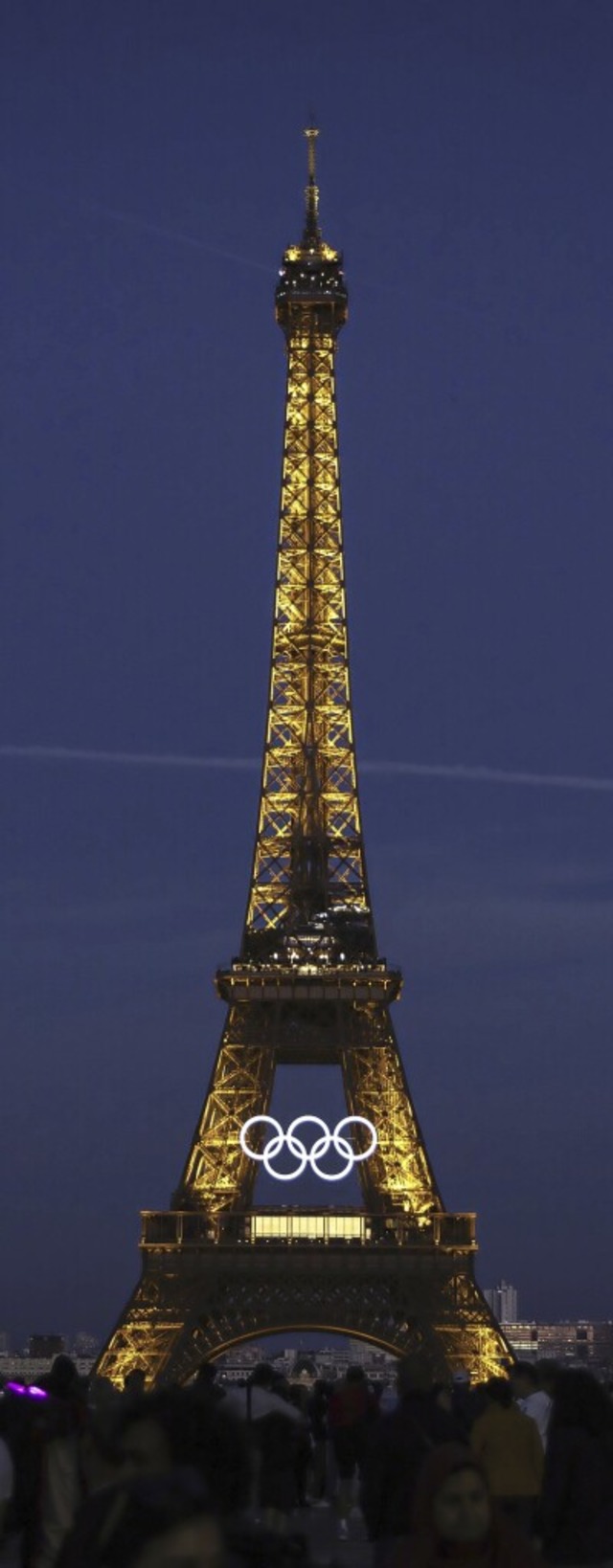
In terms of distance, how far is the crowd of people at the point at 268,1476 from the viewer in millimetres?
8031

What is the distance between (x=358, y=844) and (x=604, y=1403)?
61526 millimetres

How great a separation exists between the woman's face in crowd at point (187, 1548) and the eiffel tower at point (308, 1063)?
5969cm

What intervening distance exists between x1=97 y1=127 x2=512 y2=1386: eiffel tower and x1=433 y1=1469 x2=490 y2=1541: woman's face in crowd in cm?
5738

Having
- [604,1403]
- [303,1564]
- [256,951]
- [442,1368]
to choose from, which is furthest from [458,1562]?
[256,951]

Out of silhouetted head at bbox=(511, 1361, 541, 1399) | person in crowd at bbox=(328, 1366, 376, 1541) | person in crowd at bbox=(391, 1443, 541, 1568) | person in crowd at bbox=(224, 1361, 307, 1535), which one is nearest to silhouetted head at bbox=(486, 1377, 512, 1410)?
silhouetted head at bbox=(511, 1361, 541, 1399)

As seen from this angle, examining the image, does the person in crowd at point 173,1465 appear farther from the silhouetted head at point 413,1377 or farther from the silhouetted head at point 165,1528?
the silhouetted head at point 413,1377

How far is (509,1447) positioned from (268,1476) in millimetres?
5707

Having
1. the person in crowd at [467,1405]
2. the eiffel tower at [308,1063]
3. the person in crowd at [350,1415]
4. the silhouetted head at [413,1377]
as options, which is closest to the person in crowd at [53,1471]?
the silhouetted head at [413,1377]

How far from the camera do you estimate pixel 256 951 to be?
244ft

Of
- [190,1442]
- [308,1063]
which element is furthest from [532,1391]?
[308,1063]

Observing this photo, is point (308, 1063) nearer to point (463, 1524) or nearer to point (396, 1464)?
point (396, 1464)

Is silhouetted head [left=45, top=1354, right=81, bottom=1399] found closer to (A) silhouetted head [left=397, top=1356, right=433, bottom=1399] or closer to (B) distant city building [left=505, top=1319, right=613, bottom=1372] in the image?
(A) silhouetted head [left=397, top=1356, right=433, bottom=1399]

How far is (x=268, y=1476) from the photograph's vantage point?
22688 mm

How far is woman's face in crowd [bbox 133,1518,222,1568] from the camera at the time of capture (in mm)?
7406
